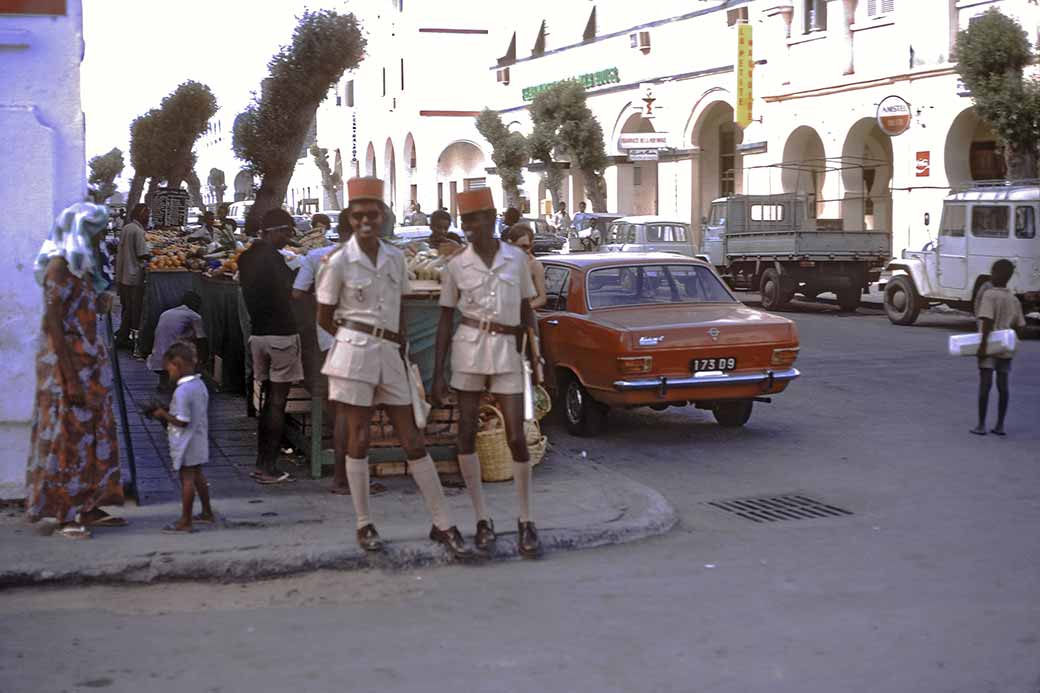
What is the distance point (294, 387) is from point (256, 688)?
185 inches

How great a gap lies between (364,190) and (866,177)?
1189 inches

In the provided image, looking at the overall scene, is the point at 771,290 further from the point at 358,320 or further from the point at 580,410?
the point at 358,320

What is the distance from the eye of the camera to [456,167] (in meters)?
65.2

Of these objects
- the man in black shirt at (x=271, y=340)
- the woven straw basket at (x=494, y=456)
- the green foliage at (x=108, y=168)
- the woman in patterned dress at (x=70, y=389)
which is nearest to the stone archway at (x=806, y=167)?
the woven straw basket at (x=494, y=456)

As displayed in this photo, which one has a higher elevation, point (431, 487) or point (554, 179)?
point (554, 179)

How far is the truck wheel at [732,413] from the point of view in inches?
464

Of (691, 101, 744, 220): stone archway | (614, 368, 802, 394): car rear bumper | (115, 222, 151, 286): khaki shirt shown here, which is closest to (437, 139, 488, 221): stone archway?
(691, 101, 744, 220): stone archway

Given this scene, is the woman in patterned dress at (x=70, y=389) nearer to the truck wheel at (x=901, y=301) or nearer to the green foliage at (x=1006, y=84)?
the truck wheel at (x=901, y=301)

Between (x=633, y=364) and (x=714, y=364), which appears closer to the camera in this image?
(x=633, y=364)

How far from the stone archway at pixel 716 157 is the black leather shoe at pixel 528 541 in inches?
1351

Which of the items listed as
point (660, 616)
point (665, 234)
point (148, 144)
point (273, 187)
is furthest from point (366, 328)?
point (148, 144)

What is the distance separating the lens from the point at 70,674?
506cm

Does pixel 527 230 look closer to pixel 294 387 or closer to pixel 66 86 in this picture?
pixel 294 387

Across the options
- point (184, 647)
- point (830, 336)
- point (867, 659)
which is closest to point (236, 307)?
point (184, 647)
